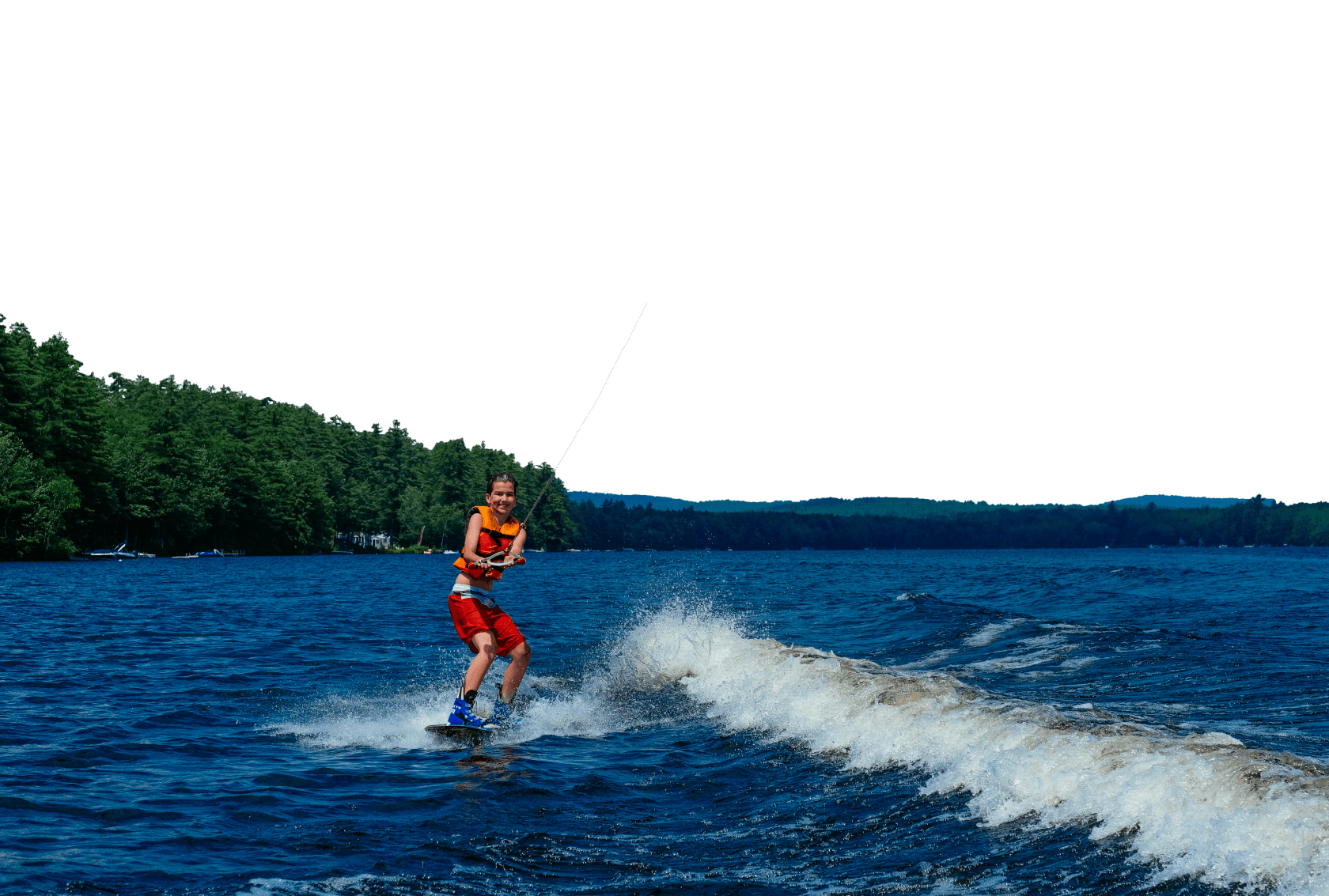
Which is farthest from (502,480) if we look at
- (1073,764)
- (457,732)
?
(1073,764)

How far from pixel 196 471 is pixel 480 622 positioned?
94655 millimetres

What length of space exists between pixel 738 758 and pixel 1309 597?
3365 cm

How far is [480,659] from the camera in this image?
10.7m

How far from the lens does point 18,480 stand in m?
63.8

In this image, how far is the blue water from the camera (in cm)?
611

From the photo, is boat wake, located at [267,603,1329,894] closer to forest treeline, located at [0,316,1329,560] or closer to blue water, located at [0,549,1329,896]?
blue water, located at [0,549,1329,896]

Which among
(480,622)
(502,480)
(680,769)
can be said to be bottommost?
(680,769)

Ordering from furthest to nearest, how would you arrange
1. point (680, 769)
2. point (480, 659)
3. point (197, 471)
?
point (197, 471)
point (480, 659)
point (680, 769)

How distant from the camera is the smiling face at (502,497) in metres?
10.5

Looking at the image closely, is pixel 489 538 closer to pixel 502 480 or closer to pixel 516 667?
pixel 502 480

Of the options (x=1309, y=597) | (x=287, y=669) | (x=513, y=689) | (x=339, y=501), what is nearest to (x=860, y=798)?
(x=513, y=689)

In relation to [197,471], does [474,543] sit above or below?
below

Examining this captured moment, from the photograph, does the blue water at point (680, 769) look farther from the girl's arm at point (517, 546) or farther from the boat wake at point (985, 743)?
the girl's arm at point (517, 546)

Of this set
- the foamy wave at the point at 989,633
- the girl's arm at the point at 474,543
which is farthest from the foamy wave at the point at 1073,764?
the foamy wave at the point at 989,633
